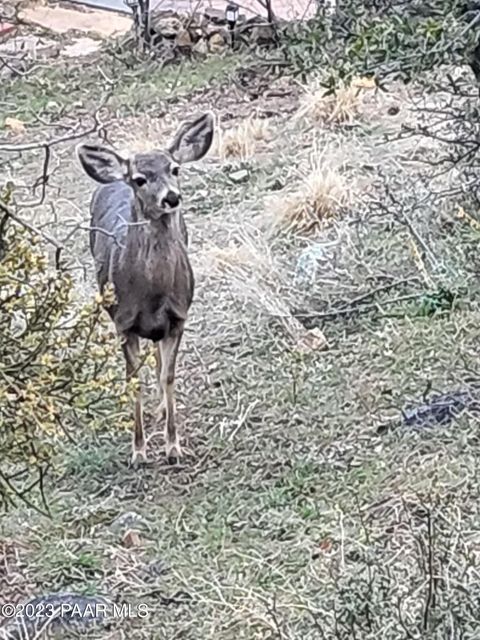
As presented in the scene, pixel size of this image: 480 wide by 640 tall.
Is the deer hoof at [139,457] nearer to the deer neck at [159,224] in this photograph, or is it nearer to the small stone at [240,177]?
the deer neck at [159,224]

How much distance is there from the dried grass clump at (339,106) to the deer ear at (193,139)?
4223mm

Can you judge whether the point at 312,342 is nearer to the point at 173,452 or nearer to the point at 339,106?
the point at 173,452

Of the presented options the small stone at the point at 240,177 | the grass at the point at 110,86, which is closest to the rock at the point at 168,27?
the grass at the point at 110,86

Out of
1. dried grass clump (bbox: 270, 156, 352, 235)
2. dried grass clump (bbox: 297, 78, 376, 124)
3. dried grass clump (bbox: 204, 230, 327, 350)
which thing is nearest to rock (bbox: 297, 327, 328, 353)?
dried grass clump (bbox: 204, 230, 327, 350)

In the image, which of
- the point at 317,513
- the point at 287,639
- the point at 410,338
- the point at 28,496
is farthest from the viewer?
the point at 410,338

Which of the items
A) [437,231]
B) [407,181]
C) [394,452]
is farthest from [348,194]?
[394,452]

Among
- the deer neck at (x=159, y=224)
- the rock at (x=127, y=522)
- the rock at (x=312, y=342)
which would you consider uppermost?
the deer neck at (x=159, y=224)

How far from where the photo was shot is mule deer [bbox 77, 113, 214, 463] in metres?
5.81

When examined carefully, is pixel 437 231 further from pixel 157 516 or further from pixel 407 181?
pixel 157 516

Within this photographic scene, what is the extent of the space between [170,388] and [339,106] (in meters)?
4.73

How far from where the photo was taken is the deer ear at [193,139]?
6070 mm

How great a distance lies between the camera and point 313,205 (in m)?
8.58

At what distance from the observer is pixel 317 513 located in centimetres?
514

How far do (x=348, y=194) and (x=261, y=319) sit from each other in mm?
1693
